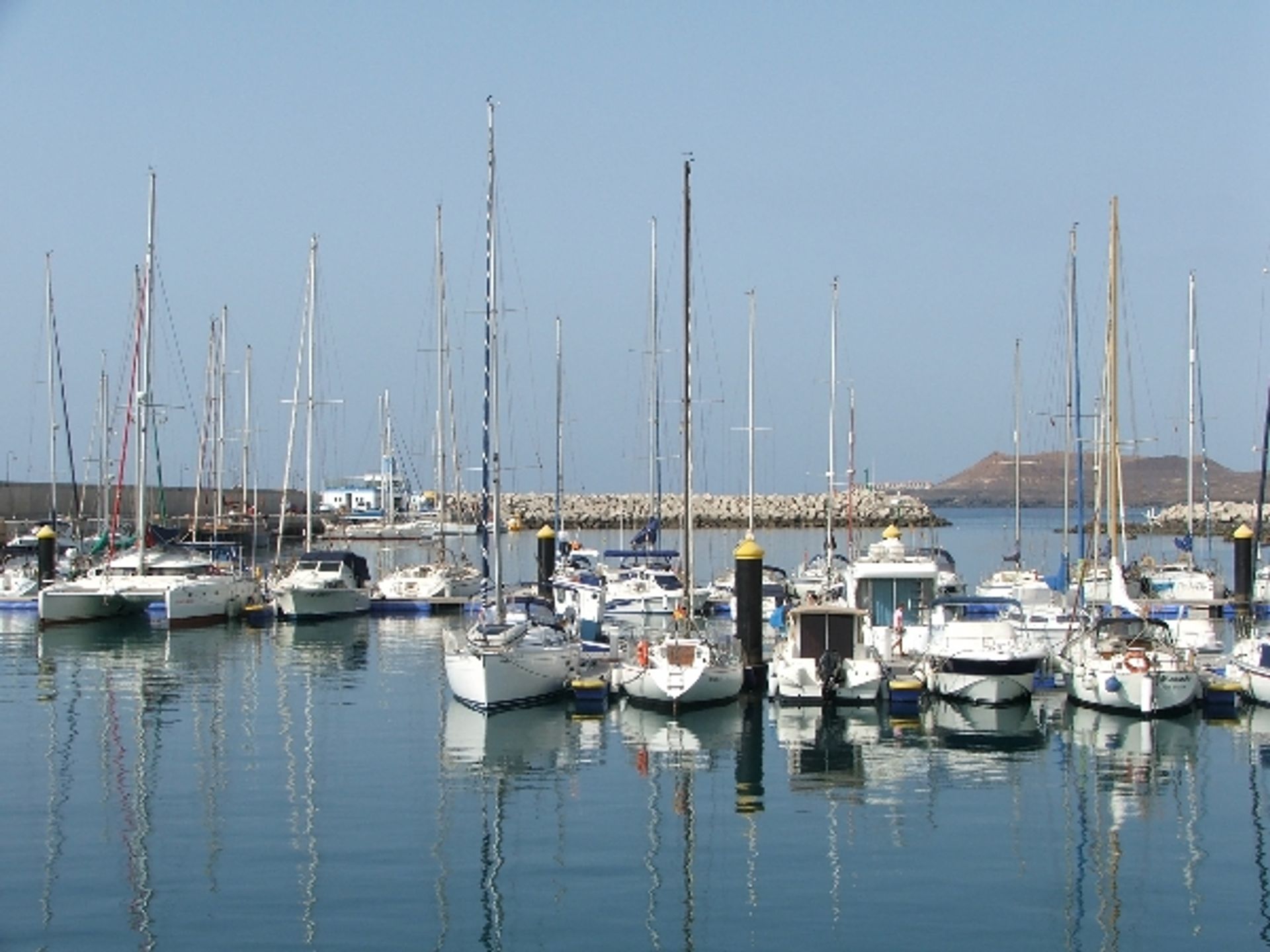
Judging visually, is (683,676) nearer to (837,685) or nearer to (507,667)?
(837,685)

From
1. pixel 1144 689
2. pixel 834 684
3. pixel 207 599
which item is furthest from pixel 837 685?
pixel 207 599

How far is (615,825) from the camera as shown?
69.0ft

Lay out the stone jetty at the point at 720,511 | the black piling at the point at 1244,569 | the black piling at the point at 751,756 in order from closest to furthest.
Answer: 1. the black piling at the point at 751,756
2. the black piling at the point at 1244,569
3. the stone jetty at the point at 720,511

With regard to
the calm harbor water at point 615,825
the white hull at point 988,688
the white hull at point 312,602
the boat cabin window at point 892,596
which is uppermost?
the boat cabin window at point 892,596

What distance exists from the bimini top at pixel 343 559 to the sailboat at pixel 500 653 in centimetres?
1746

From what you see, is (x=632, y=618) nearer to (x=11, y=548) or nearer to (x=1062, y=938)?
(x=1062, y=938)

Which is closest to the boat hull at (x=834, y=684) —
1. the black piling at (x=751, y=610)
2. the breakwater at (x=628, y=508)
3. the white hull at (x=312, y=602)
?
the black piling at (x=751, y=610)

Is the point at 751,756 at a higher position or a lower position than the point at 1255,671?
lower

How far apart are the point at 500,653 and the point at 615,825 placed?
356 inches

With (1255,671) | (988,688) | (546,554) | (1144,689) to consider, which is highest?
(546,554)

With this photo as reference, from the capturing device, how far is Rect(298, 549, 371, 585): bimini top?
50.4 metres

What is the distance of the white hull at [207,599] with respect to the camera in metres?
45.4

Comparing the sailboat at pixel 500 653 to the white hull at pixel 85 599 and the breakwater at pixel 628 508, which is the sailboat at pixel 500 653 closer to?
the white hull at pixel 85 599

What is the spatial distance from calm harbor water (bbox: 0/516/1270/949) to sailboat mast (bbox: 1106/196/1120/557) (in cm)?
795
